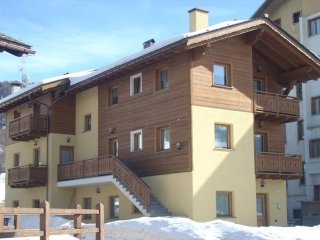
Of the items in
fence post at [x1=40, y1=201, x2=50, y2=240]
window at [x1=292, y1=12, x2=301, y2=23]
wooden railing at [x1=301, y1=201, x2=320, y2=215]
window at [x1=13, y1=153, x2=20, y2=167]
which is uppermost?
window at [x1=292, y1=12, x2=301, y2=23]

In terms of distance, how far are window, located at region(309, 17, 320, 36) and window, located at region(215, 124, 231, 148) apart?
17.7 metres

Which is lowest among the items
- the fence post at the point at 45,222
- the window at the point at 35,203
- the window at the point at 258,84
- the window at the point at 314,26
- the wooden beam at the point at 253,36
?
the window at the point at 35,203

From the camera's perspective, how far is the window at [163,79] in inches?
957


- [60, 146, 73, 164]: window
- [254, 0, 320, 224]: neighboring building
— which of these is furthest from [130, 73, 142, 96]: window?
[254, 0, 320, 224]: neighboring building

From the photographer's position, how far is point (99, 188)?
2816 cm

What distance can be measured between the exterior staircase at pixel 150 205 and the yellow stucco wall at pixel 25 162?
358 inches

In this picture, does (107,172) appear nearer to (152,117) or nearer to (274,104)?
(152,117)

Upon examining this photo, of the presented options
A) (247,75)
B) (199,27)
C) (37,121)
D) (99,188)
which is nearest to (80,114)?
(37,121)

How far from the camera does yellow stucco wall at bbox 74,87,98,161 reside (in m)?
29.3

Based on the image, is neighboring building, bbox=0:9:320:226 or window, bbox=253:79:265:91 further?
window, bbox=253:79:265:91

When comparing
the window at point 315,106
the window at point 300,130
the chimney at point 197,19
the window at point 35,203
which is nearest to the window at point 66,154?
the window at point 35,203

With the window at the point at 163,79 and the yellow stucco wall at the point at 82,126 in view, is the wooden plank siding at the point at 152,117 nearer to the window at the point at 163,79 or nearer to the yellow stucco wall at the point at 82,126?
the window at the point at 163,79

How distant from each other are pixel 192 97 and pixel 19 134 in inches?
522

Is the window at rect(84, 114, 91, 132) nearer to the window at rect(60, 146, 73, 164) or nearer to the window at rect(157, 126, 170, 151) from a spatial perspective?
the window at rect(60, 146, 73, 164)
